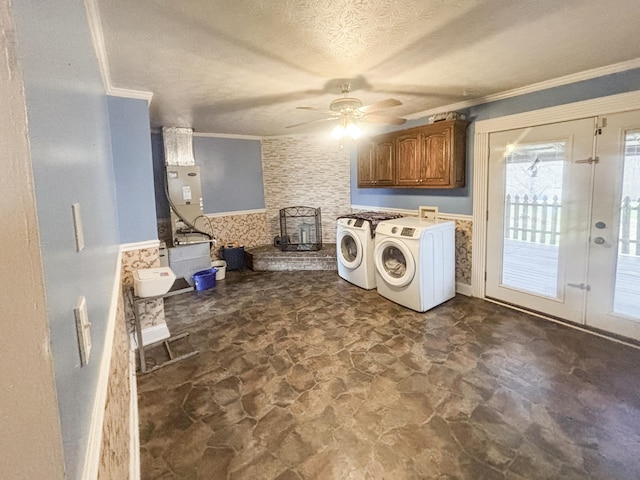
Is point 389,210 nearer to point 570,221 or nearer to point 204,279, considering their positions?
point 570,221

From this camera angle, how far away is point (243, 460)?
1770 millimetres

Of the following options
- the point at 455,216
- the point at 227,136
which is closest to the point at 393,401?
the point at 455,216

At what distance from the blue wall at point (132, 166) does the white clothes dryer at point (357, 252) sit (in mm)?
2438

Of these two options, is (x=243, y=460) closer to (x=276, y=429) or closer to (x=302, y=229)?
(x=276, y=429)

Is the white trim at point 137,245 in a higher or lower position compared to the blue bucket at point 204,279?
higher

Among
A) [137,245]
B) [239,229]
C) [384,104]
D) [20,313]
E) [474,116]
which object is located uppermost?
[474,116]

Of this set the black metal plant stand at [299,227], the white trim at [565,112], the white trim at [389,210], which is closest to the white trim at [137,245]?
the black metal plant stand at [299,227]

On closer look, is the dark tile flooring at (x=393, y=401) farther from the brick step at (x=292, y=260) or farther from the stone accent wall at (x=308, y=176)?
the stone accent wall at (x=308, y=176)

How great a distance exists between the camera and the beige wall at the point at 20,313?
1.35 feet

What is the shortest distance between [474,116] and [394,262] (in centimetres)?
191

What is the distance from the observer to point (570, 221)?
3.06m

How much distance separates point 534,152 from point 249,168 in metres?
4.27

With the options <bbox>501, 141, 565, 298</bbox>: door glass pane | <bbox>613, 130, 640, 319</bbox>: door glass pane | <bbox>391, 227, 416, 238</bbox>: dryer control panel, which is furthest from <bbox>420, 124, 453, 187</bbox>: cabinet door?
<bbox>613, 130, 640, 319</bbox>: door glass pane

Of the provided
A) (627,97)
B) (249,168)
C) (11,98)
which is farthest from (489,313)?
(249,168)
